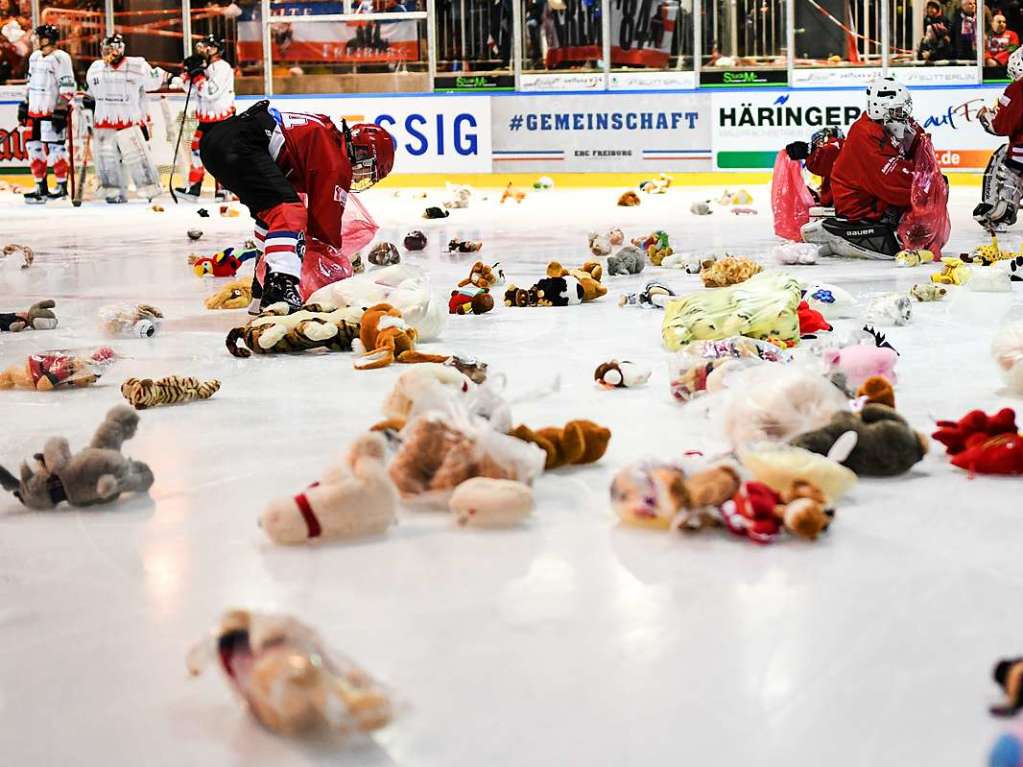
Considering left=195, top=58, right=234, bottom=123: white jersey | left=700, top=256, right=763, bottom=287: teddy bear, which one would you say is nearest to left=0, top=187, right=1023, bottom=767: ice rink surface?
left=700, top=256, right=763, bottom=287: teddy bear

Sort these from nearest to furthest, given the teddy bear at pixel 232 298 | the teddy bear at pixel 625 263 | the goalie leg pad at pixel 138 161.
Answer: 1. the teddy bear at pixel 232 298
2. the teddy bear at pixel 625 263
3. the goalie leg pad at pixel 138 161

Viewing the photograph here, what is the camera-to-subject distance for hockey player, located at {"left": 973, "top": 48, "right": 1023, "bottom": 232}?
9.16 metres

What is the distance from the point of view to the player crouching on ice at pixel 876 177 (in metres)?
7.90

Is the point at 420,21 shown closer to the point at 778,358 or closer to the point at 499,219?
the point at 499,219

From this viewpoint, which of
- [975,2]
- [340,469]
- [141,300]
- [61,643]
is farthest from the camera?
[975,2]

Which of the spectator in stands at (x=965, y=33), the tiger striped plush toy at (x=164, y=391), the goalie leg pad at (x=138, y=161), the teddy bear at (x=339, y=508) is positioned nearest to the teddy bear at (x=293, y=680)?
the teddy bear at (x=339, y=508)

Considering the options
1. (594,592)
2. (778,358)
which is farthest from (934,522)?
(778,358)

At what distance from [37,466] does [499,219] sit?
8.94 meters

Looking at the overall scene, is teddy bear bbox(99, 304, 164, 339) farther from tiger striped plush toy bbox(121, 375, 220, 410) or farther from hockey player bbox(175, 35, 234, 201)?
hockey player bbox(175, 35, 234, 201)

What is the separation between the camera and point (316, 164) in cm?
579

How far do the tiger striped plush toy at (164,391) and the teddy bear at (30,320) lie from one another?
1.81 m

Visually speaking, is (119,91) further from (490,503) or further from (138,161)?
(490,503)

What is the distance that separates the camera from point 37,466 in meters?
2.93

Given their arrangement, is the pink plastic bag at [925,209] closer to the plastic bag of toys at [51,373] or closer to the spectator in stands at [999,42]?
the plastic bag of toys at [51,373]
